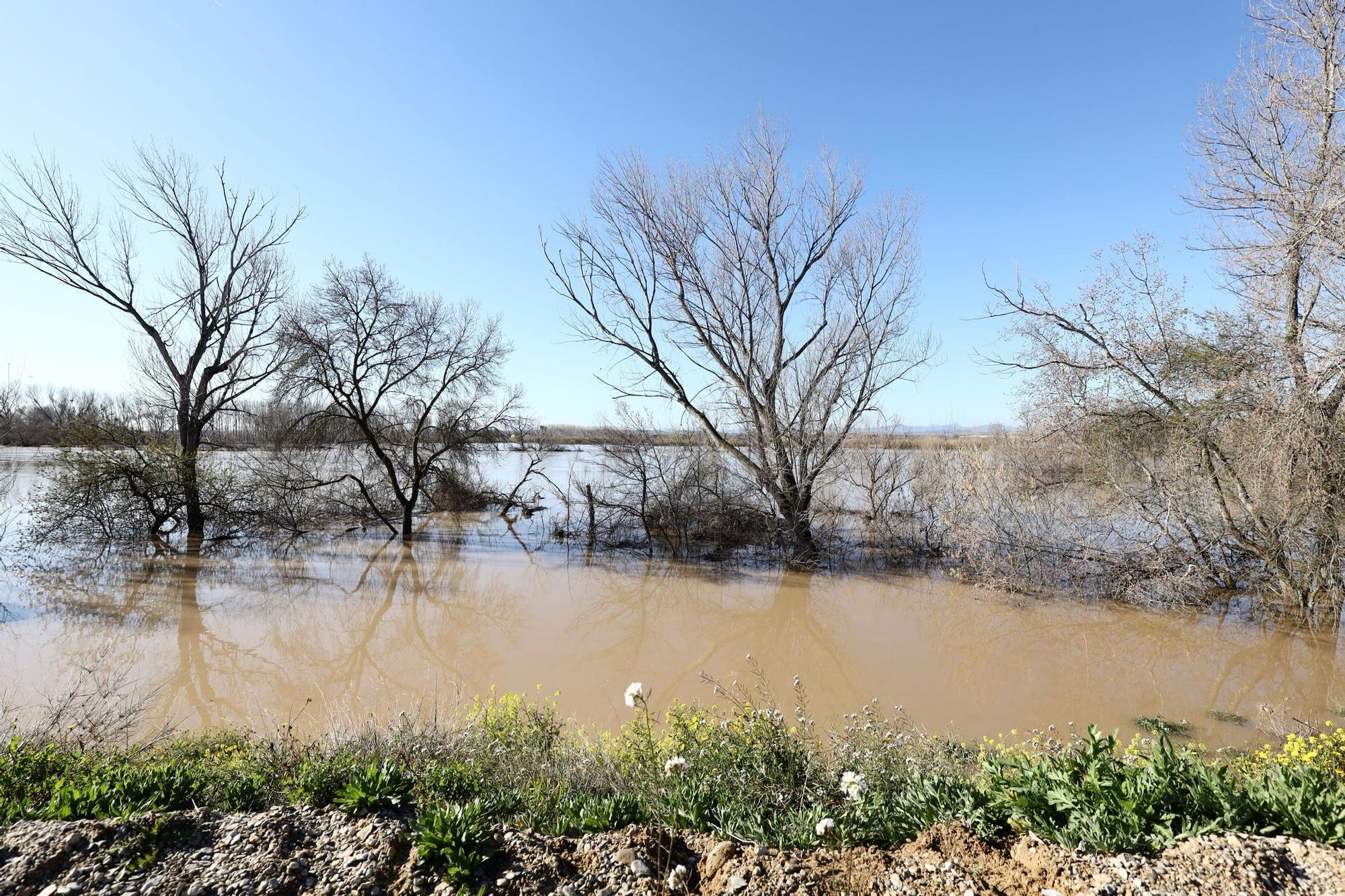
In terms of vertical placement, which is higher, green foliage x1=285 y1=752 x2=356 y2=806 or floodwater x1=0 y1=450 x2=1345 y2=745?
green foliage x1=285 y1=752 x2=356 y2=806

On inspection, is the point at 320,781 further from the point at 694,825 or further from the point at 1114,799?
the point at 1114,799

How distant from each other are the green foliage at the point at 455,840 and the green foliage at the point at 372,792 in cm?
36

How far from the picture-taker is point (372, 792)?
10.5 feet

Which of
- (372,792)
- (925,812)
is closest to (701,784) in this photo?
(925,812)

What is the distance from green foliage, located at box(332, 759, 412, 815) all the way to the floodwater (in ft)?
7.65

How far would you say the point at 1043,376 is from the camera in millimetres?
11062

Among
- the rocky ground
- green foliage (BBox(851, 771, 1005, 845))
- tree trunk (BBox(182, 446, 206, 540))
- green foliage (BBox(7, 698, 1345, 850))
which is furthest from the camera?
tree trunk (BBox(182, 446, 206, 540))

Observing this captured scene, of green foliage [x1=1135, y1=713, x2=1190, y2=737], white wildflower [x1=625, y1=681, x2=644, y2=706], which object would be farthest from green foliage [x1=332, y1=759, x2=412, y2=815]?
green foliage [x1=1135, y1=713, x2=1190, y2=737]

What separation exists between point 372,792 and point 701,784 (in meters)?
1.91

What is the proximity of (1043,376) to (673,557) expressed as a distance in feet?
30.6

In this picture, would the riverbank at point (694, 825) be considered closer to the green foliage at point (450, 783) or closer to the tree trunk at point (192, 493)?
the green foliage at point (450, 783)

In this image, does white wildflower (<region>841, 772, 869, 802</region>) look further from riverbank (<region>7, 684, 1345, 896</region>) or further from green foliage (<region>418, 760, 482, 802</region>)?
green foliage (<region>418, 760, 482, 802</region>)

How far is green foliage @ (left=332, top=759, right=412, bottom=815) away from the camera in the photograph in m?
3.14

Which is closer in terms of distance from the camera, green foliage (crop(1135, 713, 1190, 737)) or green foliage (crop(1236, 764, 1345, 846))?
green foliage (crop(1236, 764, 1345, 846))
